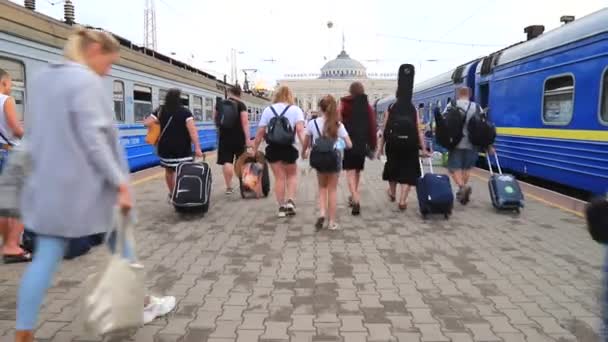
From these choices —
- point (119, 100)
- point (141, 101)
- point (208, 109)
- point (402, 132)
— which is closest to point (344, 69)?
point (208, 109)

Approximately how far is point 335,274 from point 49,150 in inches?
104

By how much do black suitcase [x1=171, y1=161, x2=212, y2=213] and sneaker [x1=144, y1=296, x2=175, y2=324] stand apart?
3137 millimetres

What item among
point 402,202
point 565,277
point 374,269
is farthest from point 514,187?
point 374,269

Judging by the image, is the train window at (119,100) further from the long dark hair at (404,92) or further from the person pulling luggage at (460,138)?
the person pulling luggage at (460,138)

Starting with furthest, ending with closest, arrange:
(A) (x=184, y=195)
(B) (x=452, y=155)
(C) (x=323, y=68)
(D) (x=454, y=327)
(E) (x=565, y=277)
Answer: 1. (C) (x=323, y=68)
2. (B) (x=452, y=155)
3. (A) (x=184, y=195)
4. (E) (x=565, y=277)
5. (D) (x=454, y=327)

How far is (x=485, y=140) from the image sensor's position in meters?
7.70

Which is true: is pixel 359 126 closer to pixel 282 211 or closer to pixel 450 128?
pixel 450 128

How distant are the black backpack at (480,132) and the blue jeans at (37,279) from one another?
6.06 m

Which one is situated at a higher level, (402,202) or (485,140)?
(485,140)

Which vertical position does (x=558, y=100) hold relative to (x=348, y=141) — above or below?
above

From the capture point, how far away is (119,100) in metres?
11.5

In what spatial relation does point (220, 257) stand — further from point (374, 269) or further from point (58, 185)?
point (58, 185)

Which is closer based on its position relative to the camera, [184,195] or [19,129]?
[19,129]

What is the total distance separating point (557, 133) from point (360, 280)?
6054 mm
